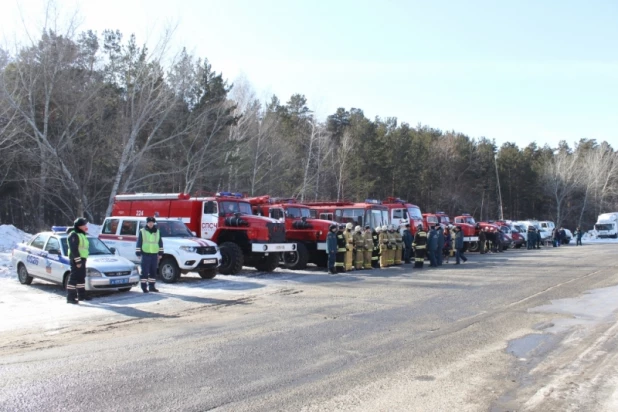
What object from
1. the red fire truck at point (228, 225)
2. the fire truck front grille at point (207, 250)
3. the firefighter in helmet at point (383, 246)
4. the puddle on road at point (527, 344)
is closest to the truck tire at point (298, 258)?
the red fire truck at point (228, 225)

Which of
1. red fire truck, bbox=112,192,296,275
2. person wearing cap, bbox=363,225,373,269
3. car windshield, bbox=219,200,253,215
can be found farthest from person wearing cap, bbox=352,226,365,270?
car windshield, bbox=219,200,253,215

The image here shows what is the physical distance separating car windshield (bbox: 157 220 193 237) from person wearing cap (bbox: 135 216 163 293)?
2.42 meters

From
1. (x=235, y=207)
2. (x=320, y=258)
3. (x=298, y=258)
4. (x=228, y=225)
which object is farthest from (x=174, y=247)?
(x=320, y=258)

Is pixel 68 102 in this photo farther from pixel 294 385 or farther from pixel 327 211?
pixel 294 385

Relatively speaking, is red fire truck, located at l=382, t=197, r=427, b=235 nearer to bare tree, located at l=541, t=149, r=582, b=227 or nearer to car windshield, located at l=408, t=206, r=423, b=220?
car windshield, located at l=408, t=206, r=423, b=220

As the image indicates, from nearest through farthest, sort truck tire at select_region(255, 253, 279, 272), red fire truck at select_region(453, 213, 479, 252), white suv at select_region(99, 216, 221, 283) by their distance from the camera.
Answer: white suv at select_region(99, 216, 221, 283) → truck tire at select_region(255, 253, 279, 272) → red fire truck at select_region(453, 213, 479, 252)

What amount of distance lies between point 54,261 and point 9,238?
11.4 m

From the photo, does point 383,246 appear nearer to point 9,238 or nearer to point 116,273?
point 116,273

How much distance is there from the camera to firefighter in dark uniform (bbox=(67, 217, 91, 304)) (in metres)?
12.1

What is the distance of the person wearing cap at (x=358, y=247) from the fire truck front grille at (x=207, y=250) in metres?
6.61

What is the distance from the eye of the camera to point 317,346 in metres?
7.87

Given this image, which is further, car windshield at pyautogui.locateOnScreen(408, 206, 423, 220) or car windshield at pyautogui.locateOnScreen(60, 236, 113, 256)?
car windshield at pyautogui.locateOnScreen(408, 206, 423, 220)

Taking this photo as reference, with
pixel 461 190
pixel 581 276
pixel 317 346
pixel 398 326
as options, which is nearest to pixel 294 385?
pixel 317 346

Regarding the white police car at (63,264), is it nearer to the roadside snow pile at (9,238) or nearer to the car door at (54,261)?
the car door at (54,261)
